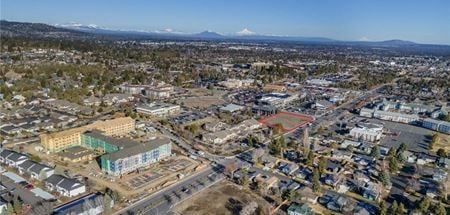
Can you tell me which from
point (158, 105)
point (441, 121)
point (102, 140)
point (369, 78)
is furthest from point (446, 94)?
point (102, 140)

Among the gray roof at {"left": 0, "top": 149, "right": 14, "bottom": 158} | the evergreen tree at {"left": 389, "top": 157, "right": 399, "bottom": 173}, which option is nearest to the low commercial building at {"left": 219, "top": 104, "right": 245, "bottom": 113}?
the evergreen tree at {"left": 389, "top": 157, "right": 399, "bottom": 173}

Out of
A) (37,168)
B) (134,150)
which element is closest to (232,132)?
(134,150)

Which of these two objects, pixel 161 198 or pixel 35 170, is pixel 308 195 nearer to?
pixel 161 198

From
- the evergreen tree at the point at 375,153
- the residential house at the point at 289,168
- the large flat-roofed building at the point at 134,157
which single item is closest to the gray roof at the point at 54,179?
the large flat-roofed building at the point at 134,157

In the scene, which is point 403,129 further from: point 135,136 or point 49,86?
point 49,86

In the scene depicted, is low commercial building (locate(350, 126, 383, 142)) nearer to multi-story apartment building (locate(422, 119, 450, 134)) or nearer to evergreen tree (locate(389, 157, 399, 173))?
multi-story apartment building (locate(422, 119, 450, 134))

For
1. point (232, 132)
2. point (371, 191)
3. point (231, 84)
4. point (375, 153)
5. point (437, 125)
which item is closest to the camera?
point (371, 191)

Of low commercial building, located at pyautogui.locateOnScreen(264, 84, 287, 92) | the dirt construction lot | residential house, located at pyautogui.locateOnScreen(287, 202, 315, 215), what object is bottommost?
the dirt construction lot
